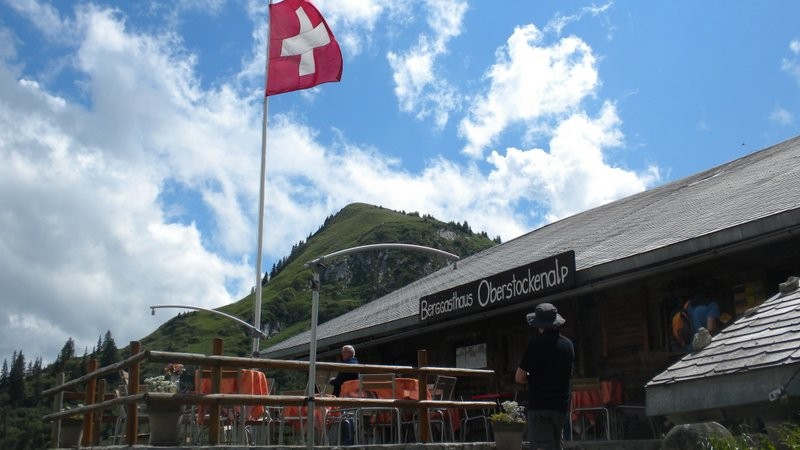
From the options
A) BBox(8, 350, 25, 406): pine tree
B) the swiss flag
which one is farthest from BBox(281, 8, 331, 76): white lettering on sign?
BBox(8, 350, 25, 406): pine tree

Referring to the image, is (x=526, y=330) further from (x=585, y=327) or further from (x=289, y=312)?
(x=289, y=312)

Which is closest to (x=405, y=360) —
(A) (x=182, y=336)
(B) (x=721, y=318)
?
(B) (x=721, y=318)

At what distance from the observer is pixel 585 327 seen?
1300 centimetres

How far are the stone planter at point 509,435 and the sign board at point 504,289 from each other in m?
2.66

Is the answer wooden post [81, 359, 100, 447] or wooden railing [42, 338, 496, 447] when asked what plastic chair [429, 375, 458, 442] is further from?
wooden post [81, 359, 100, 447]

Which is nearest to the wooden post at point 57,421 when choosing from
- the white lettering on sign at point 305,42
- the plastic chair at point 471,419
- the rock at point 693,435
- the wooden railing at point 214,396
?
the wooden railing at point 214,396

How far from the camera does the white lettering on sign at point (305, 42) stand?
16.3 meters

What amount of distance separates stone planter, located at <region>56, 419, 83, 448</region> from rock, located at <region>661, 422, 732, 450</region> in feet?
27.7

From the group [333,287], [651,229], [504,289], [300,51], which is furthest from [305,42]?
[333,287]

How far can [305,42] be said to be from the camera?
53.8 ft

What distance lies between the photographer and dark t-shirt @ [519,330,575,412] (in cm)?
767

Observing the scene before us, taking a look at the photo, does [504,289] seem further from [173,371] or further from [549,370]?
[549,370]

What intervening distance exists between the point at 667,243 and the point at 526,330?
431 centimetres

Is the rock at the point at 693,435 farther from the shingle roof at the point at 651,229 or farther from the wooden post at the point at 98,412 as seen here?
the wooden post at the point at 98,412
